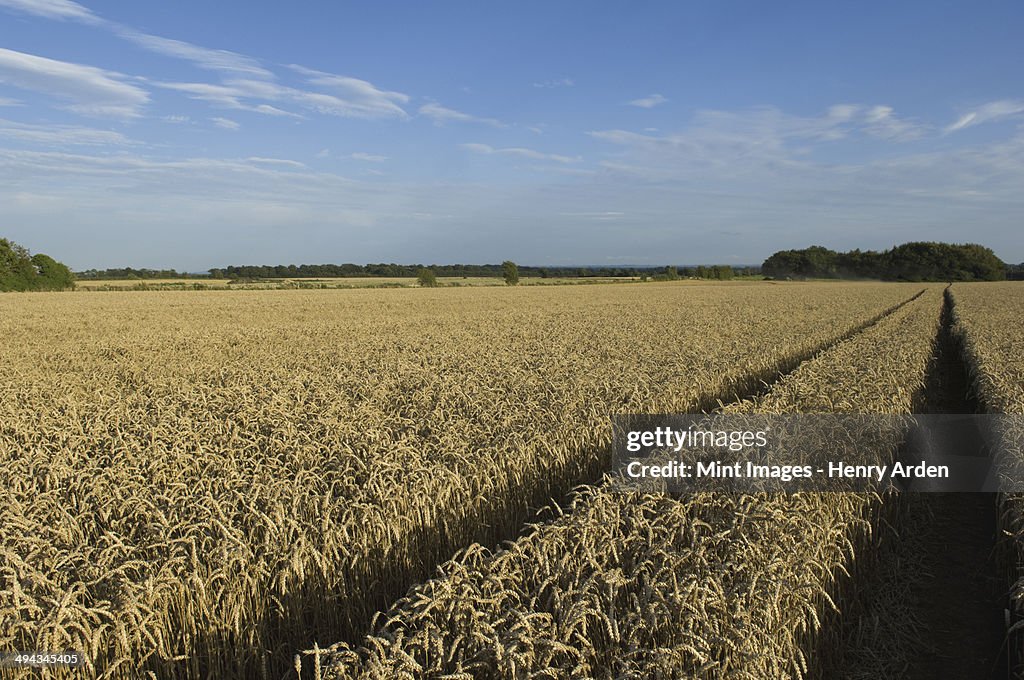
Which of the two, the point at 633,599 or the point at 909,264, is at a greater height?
the point at 909,264

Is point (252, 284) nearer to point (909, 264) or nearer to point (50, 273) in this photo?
point (50, 273)

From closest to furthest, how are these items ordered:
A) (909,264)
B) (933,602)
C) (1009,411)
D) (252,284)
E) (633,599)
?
(633,599)
(933,602)
(1009,411)
(252,284)
(909,264)

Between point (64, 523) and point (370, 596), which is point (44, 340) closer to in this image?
point (64, 523)

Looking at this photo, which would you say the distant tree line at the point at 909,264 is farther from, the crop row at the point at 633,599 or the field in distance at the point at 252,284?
the crop row at the point at 633,599

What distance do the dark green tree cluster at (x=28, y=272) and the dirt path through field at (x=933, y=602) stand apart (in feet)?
308

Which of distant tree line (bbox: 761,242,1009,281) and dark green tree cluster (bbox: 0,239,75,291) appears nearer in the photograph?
dark green tree cluster (bbox: 0,239,75,291)

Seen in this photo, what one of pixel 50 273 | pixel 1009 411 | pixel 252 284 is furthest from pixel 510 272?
pixel 1009 411

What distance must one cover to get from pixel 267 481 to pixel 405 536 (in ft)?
4.42

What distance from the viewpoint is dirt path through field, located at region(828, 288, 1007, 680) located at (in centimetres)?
432

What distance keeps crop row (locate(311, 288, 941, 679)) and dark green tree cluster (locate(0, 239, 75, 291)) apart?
9212cm

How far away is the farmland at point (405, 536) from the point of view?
2898mm

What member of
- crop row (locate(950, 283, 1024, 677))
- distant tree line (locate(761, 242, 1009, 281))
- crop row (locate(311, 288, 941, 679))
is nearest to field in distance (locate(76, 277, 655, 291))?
distant tree line (locate(761, 242, 1009, 281))

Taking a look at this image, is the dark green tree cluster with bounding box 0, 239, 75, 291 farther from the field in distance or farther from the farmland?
the farmland

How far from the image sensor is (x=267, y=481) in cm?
485
